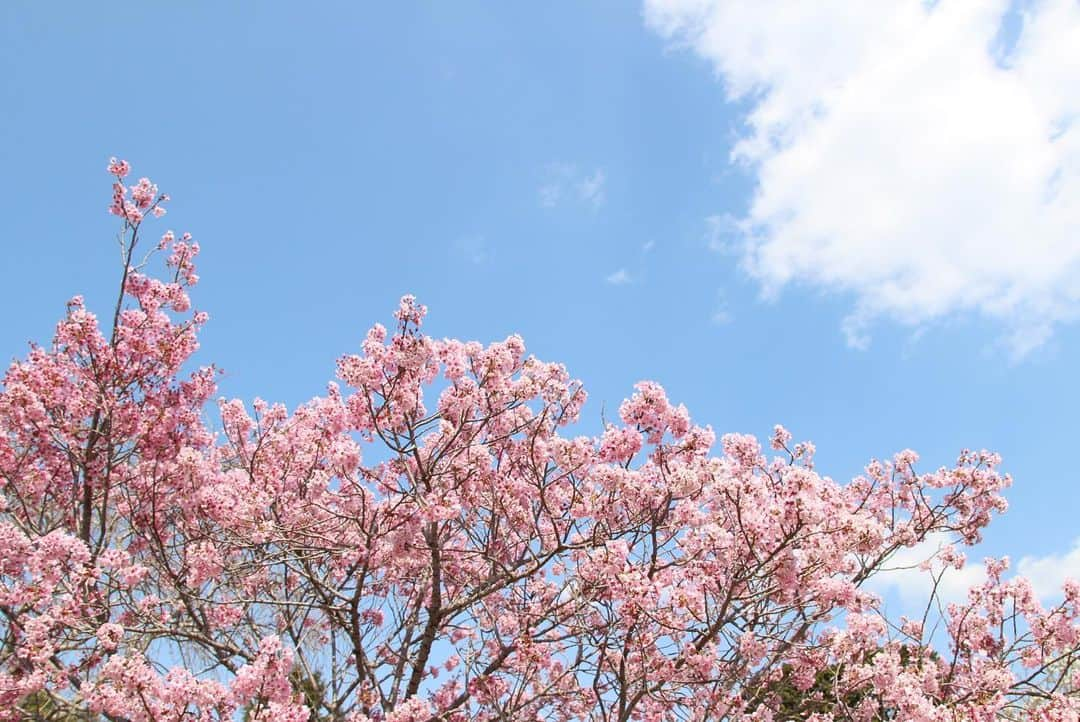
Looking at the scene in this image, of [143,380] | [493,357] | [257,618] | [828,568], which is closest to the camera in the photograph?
[828,568]

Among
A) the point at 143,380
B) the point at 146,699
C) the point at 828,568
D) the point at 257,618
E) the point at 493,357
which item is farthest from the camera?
the point at 257,618

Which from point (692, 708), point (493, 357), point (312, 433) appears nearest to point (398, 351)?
point (493, 357)

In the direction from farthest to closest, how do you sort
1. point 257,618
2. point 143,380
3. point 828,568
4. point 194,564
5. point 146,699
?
point 257,618 → point 143,380 → point 194,564 → point 828,568 → point 146,699

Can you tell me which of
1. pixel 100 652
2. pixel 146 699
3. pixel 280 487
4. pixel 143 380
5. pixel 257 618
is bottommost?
pixel 146 699

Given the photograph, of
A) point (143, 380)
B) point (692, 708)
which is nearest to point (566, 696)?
point (692, 708)

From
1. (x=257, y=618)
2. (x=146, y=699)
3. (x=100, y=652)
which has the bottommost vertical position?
(x=146, y=699)

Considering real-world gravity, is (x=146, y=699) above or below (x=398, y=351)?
below

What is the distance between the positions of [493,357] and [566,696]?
3.24 meters

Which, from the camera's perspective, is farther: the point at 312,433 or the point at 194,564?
the point at 312,433

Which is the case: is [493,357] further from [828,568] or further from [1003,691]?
[1003,691]

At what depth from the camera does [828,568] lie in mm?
6152

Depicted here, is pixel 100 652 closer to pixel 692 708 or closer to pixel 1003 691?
pixel 692 708

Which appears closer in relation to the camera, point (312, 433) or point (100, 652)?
point (100, 652)

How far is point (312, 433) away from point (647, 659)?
4.25m
